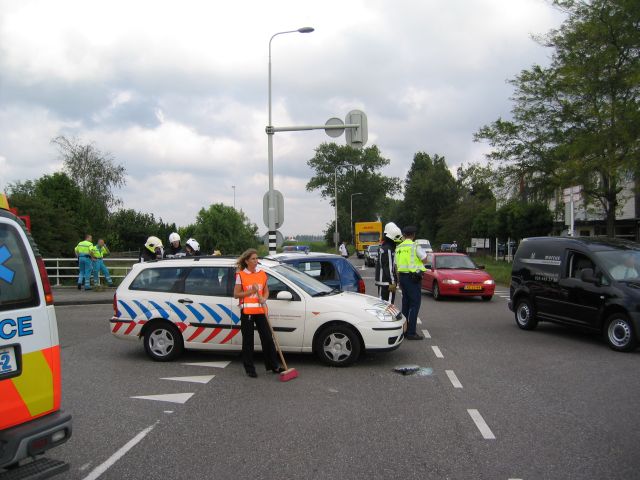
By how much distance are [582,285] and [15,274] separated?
8.68 metres

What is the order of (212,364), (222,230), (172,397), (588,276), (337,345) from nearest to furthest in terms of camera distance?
(172,397) < (337,345) < (212,364) < (588,276) < (222,230)

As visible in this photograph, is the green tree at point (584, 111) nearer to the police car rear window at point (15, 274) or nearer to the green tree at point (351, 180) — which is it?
the police car rear window at point (15, 274)

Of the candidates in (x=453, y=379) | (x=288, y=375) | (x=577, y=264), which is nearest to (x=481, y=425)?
(x=453, y=379)

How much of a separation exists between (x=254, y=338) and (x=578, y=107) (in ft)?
71.4

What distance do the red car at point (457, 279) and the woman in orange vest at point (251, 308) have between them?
31.8 ft

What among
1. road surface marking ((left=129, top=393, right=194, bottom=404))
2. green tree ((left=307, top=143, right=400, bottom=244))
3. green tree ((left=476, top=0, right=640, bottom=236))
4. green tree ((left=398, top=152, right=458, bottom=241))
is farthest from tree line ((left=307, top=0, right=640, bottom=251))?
green tree ((left=307, top=143, right=400, bottom=244))

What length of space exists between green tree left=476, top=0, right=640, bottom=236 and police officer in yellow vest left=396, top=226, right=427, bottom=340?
32.7 feet

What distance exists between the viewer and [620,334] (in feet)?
27.9

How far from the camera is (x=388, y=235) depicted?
10258 mm

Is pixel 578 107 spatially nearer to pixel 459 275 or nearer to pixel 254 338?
pixel 459 275

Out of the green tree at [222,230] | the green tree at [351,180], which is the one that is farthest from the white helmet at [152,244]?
the green tree at [351,180]

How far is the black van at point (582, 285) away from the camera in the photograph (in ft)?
27.9

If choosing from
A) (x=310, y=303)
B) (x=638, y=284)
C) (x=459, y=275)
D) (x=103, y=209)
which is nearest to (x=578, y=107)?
(x=459, y=275)

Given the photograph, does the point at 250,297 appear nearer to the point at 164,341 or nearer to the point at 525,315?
the point at 164,341
